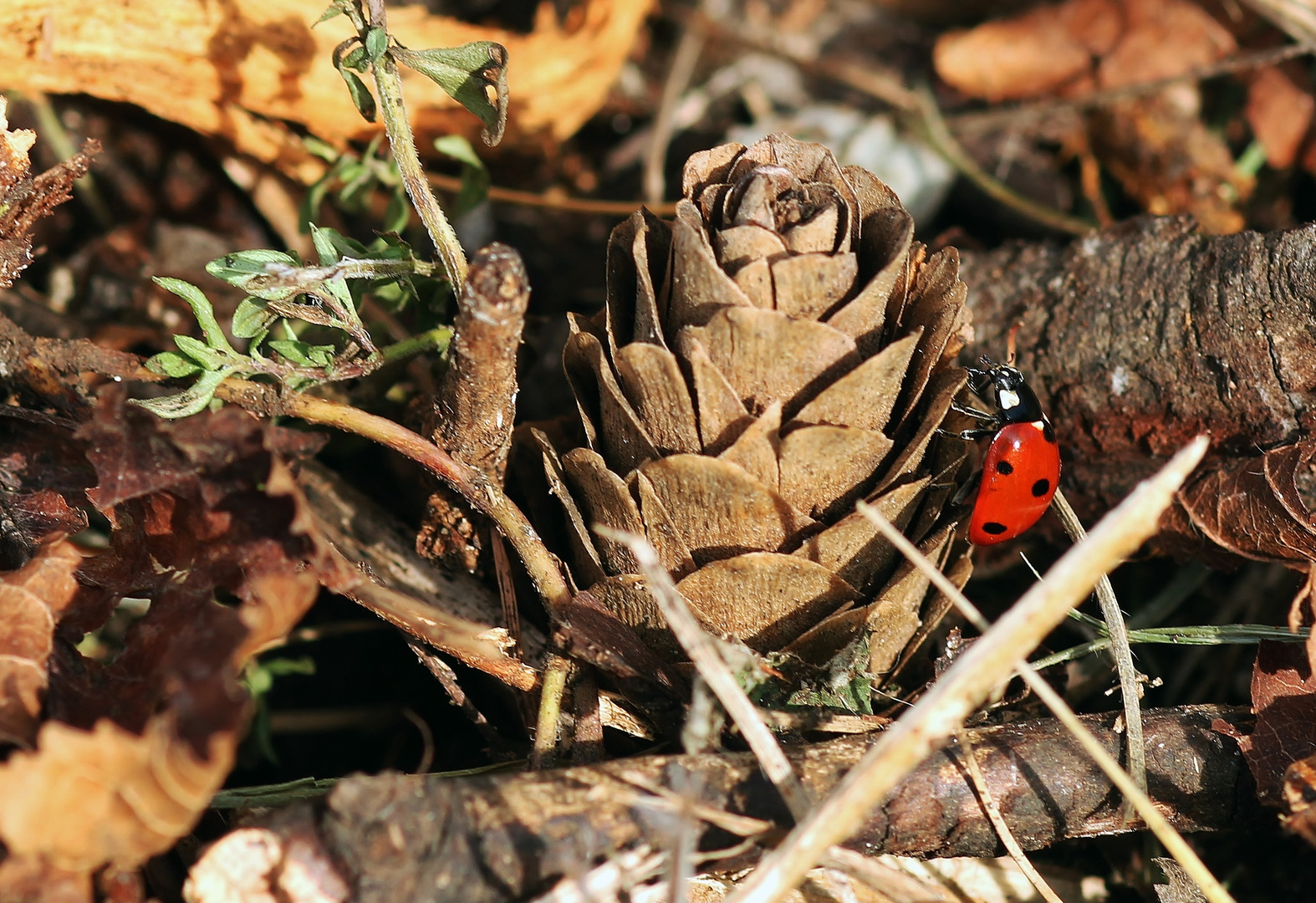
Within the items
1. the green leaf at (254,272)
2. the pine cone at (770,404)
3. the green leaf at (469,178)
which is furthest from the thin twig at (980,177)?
the green leaf at (254,272)

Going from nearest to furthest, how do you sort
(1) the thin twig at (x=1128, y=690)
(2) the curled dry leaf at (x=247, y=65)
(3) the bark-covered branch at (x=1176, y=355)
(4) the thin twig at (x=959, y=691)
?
(4) the thin twig at (x=959, y=691) → (1) the thin twig at (x=1128, y=690) → (3) the bark-covered branch at (x=1176, y=355) → (2) the curled dry leaf at (x=247, y=65)

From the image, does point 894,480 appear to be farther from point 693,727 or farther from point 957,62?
point 957,62

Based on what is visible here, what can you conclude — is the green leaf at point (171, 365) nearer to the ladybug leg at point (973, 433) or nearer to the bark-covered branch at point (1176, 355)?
the ladybug leg at point (973, 433)

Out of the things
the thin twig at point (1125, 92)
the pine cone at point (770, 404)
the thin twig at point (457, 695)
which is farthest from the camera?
the thin twig at point (1125, 92)

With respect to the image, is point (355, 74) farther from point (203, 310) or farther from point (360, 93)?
point (203, 310)

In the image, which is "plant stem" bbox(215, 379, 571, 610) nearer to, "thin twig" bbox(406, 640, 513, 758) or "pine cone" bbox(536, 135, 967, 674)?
"pine cone" bbox(536, 135, 967, 674)

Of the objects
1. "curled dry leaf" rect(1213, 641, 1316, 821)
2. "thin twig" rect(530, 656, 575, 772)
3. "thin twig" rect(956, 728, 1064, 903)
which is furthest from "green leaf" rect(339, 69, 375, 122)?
"curled dry leaf" rect(1213, 641, 1316, 821)

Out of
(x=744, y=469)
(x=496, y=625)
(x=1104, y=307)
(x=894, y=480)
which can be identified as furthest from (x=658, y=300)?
(x=1104, y=307)
